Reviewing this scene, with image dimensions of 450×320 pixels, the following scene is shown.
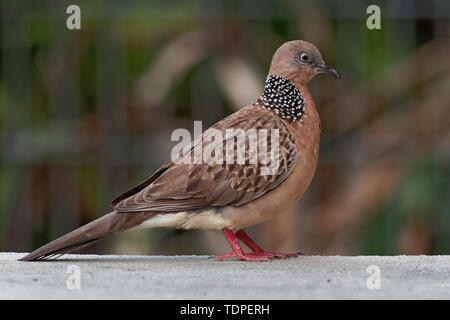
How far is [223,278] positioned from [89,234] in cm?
90

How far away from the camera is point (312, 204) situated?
857cm

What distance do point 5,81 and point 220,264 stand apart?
4.59m

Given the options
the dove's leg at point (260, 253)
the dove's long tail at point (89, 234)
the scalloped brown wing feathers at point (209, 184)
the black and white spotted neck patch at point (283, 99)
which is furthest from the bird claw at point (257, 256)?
the black and white spotted neck patch at point (283, 99)

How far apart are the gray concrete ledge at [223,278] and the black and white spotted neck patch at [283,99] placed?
797 mm

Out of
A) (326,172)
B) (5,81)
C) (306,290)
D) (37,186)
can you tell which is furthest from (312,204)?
(306,290)

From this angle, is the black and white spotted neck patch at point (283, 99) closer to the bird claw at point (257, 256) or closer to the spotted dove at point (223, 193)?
the spotted dove at point (223, 193)

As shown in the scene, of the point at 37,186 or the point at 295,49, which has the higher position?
the point at 295,49

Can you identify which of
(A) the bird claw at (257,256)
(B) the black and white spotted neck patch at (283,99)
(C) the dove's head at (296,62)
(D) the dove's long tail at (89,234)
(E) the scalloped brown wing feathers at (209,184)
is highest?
(C) the dove's head at (296,62)

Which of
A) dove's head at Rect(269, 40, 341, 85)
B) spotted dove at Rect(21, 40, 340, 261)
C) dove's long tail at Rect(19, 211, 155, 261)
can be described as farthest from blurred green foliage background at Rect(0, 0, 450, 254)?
dove's long tail at Rect(19, 211, 155, 261)

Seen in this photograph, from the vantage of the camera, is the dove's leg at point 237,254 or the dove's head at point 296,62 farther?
the dove's head at point 296,62

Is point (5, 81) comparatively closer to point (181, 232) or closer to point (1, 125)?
point (1, 125)

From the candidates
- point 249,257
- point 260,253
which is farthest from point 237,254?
point 260,253

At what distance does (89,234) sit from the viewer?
5.00 m

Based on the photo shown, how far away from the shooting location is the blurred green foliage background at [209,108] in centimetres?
834
